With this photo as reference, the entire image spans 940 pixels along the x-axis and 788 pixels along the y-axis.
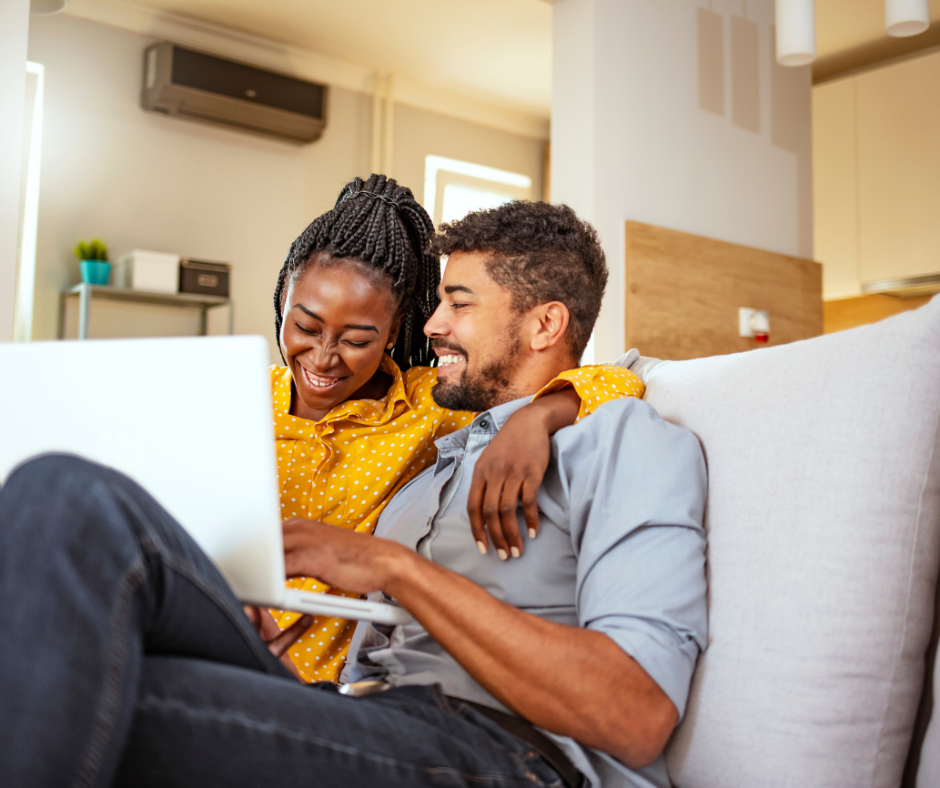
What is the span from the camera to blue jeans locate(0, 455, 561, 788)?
61 cm

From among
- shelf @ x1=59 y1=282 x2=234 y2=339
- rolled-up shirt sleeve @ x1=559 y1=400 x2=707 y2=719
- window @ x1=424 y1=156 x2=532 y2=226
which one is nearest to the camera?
rolled-up shirt sleeve @ x1=559 y1=400 x2=707 y2=719

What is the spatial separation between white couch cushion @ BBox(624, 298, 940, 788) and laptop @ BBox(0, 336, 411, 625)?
421mm

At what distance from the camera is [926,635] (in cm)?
88

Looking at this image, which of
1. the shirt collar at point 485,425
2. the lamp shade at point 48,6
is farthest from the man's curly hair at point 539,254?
the lamp shade at point 48,6

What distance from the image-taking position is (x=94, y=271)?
3.53 metres

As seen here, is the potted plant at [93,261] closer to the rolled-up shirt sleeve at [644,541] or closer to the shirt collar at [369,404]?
the shirt collar at [369,404]

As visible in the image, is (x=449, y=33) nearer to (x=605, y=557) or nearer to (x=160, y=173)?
(x=160, y=173)

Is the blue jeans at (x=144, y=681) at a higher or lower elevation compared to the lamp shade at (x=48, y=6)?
lower

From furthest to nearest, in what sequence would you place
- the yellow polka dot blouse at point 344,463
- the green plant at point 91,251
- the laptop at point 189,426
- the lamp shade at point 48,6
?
the green plant at point 91,251, the lamp shade at point 48,6, the yellow polka dot blouse at point 344,463, the laptop at point 189,426

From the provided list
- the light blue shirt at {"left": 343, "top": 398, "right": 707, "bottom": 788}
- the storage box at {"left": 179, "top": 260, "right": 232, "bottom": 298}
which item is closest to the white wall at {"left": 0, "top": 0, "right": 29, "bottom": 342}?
the light blue shirt at {"left": 343, "top": 398, "right": 707, "bottom": 788}

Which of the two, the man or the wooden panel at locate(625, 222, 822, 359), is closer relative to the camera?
the man

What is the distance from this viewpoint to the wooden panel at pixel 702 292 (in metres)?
2.86

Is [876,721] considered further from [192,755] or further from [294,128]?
[294,128]

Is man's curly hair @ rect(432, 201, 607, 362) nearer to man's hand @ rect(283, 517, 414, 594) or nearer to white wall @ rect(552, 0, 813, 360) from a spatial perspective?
man's hand @ rect(283, 517, 414, 594)
